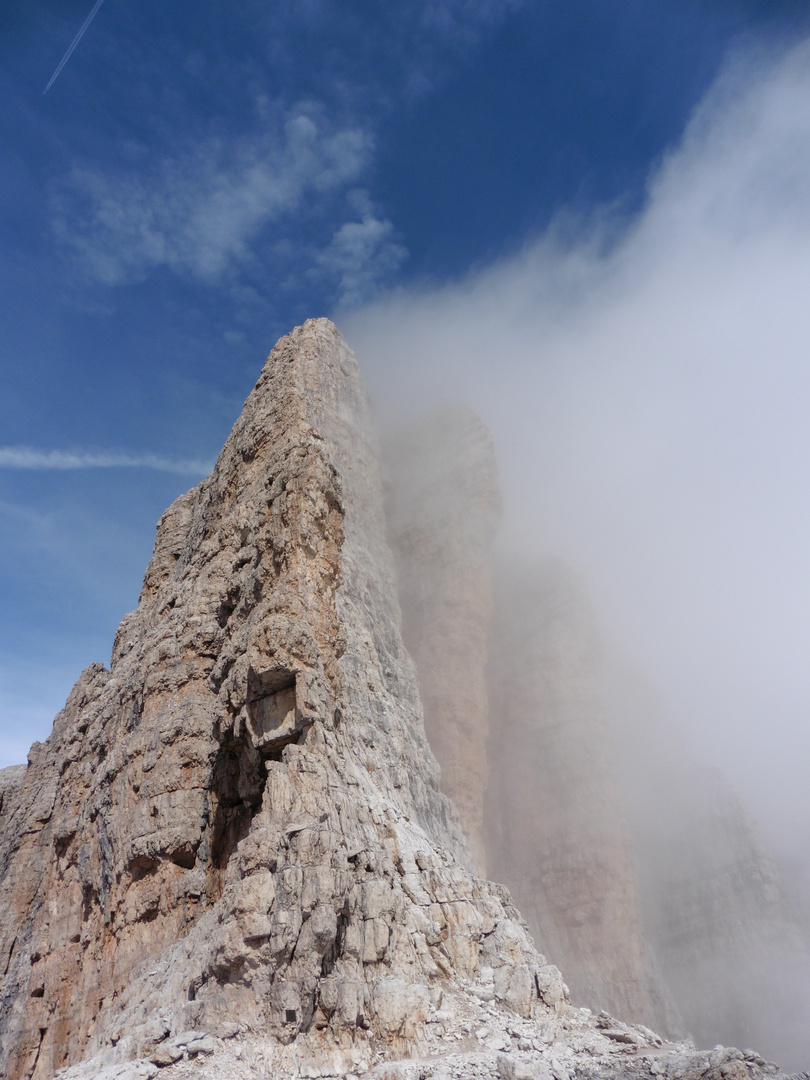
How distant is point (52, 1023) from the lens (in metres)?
19.2

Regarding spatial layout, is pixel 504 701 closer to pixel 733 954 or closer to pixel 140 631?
pixel 733 954

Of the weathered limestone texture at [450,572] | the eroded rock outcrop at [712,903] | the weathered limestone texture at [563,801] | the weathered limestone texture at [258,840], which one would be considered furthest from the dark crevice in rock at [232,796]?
the eroded rock outcrop at [712,903]

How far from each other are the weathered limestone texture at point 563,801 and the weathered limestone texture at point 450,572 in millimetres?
2350

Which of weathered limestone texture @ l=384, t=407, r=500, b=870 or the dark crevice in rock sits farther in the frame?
weathered limestone texture @ l=384, t=407, r=500, b=870

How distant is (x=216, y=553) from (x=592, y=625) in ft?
113

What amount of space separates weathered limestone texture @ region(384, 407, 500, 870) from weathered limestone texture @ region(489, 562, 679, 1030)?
2.35 metres

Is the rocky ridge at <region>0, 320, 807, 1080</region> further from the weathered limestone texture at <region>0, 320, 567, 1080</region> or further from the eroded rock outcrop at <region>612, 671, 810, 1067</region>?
the eroded rock outcrop at <region>612, 671, 810, 1067</region>

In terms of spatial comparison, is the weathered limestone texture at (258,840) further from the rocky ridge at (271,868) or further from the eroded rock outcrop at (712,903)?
the eroded rock outcrop at (712,903)

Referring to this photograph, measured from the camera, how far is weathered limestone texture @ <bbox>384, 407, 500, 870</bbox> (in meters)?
45.4

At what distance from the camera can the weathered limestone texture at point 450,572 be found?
45.4m

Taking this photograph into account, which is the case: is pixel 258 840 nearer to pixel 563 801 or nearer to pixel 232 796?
pixel 232 796

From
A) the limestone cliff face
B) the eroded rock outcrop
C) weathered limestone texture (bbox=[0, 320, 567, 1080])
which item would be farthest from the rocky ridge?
the eroded rock outcrop

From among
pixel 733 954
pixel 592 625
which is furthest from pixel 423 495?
pixel 733 954

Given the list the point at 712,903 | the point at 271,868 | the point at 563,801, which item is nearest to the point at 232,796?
the point at 271,868
